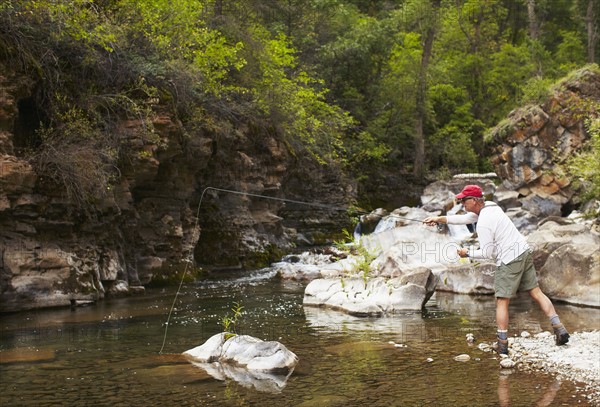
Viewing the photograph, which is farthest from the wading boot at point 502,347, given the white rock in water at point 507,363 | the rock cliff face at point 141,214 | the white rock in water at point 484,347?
the rock cliff face at point 141,214

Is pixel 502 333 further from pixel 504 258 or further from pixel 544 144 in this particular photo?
pixel 544 144

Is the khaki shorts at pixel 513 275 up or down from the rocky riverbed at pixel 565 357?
up

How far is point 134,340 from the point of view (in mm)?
10070

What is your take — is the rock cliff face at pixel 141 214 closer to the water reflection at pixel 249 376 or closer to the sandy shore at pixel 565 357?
the water reflection at pixel 249 376

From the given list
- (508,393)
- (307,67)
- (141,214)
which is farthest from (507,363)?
(307,67)

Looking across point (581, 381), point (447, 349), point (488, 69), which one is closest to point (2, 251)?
point (447, 349)

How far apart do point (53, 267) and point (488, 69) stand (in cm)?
3515

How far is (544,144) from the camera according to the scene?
2698 cm

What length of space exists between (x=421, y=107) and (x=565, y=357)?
29676 millimetres

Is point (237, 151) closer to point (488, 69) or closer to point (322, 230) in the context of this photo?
point (322, 230)

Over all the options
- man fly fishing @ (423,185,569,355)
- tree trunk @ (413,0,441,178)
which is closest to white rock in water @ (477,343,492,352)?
man fly fishing @ (423,185,569,355)

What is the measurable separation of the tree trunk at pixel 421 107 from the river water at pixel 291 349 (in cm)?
2226

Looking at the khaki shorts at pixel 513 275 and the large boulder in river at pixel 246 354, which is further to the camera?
the khaki shorts at pixel 513 275

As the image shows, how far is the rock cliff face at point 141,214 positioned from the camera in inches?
517
